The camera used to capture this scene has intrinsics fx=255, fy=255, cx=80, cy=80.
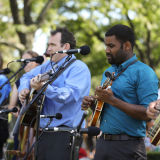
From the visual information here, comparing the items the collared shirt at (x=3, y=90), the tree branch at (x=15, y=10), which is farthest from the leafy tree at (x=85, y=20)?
the collared shirt at (x=3, y=90)

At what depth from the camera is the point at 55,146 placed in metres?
3.45

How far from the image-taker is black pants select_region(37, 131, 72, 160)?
3389mm

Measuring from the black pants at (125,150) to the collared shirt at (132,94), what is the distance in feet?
0.33

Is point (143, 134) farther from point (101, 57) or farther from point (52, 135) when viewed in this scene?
point (101, 57)

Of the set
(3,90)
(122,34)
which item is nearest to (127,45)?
(122,34)

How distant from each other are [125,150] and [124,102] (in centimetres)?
53

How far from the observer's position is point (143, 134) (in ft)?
9.35

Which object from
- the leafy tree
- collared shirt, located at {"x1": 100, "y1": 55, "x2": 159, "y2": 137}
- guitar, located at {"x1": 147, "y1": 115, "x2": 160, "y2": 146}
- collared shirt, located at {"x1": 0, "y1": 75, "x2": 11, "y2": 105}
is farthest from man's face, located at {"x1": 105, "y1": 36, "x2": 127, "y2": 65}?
→ the leafy tree

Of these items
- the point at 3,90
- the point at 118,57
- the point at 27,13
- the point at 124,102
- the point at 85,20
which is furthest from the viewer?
the point at 85,20

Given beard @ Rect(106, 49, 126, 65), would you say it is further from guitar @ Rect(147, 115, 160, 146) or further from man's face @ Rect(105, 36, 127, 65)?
guitar @ Rect(147, 115, 160, 146)

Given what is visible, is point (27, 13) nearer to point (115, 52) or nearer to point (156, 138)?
point (115, 52)

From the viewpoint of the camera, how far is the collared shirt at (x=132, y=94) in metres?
2.76

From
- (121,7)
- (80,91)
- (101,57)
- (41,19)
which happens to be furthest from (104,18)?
(80,91)

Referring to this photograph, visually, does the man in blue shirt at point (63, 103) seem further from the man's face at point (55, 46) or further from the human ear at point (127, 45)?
the human ear at point (127, 45)
